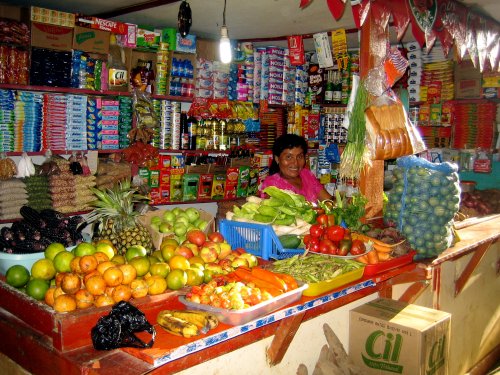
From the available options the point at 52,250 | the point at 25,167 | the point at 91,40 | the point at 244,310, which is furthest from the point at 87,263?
the point at 91,40

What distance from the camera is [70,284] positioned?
1.98 meters

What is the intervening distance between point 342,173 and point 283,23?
252 centimetres

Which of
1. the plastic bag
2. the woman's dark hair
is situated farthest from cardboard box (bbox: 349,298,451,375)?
the woman's dark hair

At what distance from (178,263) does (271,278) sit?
457mm

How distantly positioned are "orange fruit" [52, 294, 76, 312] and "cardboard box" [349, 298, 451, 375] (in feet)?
5.91

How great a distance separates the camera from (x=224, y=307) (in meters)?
1.99

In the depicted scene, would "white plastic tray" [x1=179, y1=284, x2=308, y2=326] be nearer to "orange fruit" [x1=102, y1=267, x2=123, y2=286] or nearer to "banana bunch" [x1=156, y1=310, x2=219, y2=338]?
"banana bunch" [x1=156, y1=310, x2=219, y2=338]

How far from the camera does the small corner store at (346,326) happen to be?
186cm

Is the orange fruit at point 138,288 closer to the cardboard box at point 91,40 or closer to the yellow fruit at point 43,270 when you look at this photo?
the yellow fruit at point 43,270

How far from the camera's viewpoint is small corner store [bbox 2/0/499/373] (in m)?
1.86

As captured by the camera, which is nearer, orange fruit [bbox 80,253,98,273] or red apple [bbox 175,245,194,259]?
orange fruit [bbox 80,253,98,273]

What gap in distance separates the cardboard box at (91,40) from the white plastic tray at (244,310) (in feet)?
12.2

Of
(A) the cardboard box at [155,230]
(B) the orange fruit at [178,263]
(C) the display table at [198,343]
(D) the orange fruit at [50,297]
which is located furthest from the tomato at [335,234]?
(D) the orange fruit at [50,297]

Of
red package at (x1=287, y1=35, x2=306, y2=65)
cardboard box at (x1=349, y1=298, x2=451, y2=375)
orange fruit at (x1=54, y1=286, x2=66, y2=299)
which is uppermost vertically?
red package at (x1=287, y1=35, x2=306, y2=65)
